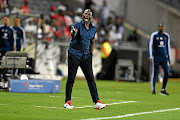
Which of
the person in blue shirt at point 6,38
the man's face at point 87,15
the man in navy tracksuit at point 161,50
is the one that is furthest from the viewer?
the person in blue shirt at point 6,38

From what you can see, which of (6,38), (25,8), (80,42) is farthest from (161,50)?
(25,8)

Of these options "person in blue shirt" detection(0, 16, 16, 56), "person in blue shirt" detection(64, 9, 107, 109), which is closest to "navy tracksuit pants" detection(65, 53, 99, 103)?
"person in blue shirt" detection(64, 9, 107, 109)

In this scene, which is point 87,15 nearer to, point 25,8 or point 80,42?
point 80,42

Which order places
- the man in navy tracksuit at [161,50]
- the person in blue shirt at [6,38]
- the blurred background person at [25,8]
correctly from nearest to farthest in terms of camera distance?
the man in navy tracksuit at [161,50], the person in blue shirt at [6,38], the blurred background person at [25,8]

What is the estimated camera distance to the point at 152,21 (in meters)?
31.7

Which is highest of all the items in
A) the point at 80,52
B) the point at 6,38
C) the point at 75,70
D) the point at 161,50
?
the point at 6,38

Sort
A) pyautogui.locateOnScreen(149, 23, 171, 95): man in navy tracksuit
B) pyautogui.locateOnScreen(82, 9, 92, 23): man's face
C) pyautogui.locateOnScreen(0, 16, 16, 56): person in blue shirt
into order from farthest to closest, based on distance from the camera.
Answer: pyautogui.locateOnScreen(0, 16, 16, 56): person in blue shirt < pyautogui.locateOnScreen(149, 23, 171, 95): man in navy tracksuit < pyautogui.locateOnScreen(82, 9, 92, 23): man's face

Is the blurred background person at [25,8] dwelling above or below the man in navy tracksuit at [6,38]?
above

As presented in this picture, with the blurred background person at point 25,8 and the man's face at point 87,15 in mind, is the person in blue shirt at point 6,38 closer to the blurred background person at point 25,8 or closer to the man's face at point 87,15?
the man's face at point 87,15

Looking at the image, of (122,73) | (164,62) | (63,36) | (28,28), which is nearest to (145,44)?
(122,73)

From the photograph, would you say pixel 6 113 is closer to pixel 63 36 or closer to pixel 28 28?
pixel 28 28

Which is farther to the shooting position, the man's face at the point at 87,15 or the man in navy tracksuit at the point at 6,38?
the man in navy tracksuit at the point at 6,38

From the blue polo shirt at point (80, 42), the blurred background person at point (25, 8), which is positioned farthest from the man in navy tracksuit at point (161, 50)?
the blurred background person at point (25, 8)

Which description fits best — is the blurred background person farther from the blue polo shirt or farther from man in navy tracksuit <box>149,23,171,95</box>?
the blue polo shirt
